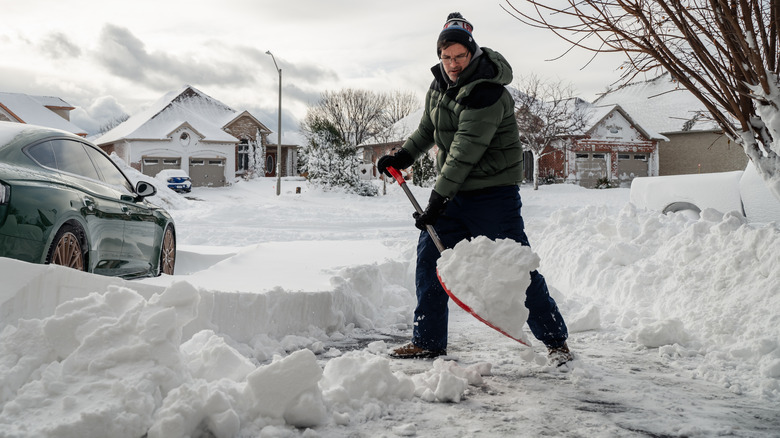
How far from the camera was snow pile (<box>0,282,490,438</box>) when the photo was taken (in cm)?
240

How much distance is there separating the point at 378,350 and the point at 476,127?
1.63 meters

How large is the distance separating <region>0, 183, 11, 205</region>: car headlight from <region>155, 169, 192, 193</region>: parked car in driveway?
27.0 m

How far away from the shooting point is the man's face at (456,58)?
3.96 metres

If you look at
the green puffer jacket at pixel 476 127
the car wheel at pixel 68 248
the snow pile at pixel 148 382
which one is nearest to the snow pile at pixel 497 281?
the green puffer jacket at pixel 476 127

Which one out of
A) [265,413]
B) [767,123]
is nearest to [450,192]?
[265,413]

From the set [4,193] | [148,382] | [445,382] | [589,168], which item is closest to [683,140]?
[589,168]

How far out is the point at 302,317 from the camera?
4805 mm

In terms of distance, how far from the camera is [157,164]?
33.8 metres

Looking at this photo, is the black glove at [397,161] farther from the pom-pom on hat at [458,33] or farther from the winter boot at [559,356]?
the winter boot at [559,356]

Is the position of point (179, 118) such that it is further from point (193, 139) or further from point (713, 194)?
point (713, 194)

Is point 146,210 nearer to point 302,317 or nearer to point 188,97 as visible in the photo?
point 302,317

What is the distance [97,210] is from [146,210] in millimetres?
1161

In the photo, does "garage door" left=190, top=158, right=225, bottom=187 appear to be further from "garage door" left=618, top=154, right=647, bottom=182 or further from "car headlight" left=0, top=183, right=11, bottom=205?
"car headlight" left=0, top=183, right=11, bottom=205

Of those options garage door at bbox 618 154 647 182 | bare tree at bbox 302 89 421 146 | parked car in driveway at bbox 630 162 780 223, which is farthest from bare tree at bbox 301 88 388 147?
parked car in driveway at bbox 630 162 780 223
